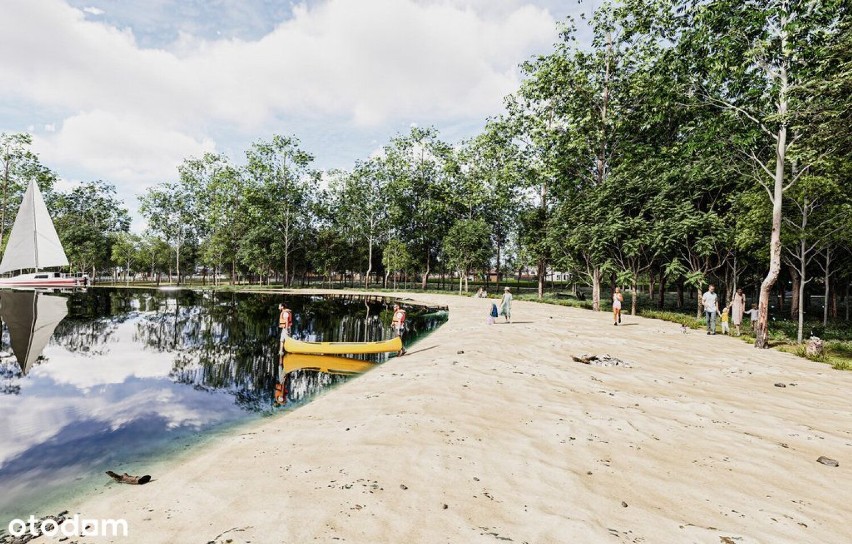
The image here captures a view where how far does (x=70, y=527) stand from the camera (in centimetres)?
519

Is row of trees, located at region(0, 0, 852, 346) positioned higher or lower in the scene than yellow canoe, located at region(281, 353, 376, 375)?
higher

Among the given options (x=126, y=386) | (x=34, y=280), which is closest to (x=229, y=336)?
(x=126, y=386)

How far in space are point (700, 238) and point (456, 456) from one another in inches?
1097

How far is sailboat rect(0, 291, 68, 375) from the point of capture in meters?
18.5

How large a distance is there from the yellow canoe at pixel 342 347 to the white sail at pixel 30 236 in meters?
64.6

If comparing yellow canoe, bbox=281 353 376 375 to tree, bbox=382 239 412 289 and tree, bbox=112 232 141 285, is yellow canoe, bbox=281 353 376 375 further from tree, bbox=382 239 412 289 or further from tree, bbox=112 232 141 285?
tree, bbox=112 232 141 285

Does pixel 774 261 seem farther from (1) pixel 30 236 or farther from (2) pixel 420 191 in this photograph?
(1) pixel 30 236

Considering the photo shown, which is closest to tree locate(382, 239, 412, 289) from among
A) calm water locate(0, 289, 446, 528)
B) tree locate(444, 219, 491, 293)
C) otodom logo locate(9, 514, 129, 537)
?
tree locate(444, 219, 491, 293)

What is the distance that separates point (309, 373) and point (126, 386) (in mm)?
6716

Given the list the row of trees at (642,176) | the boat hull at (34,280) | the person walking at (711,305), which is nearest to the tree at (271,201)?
the row of trees at (642,176)

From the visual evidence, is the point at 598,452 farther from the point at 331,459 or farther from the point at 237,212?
the point at 237,212

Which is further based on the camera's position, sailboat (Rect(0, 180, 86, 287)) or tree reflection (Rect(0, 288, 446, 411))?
sailboat (Rect(0, 180, 86, 287))

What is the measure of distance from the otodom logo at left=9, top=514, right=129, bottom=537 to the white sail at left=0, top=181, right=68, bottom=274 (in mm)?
72631

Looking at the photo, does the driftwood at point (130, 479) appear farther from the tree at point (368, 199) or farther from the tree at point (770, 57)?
the tree at point (368, 199)
